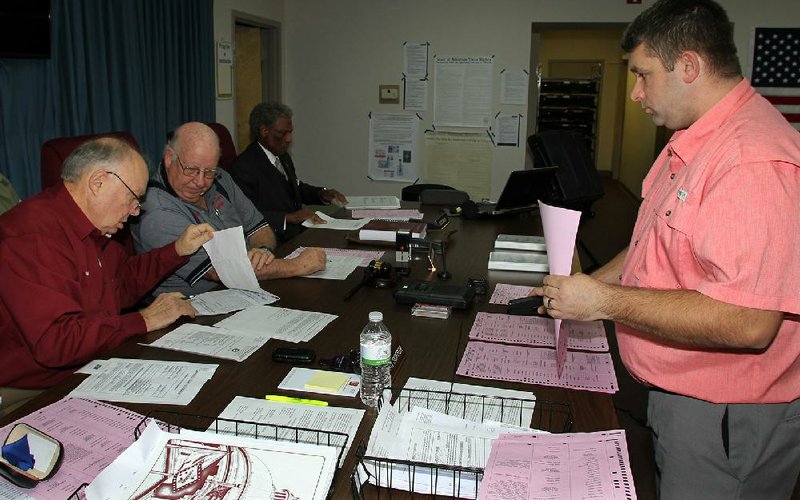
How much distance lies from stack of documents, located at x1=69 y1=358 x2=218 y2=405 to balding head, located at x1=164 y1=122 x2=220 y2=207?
103 cm

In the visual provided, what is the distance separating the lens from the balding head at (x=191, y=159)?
2492mm

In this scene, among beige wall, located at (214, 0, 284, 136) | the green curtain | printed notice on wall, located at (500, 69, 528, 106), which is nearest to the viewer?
the green curtain

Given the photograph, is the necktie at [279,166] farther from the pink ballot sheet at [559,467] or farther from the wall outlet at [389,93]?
the pink ballot sheet at [559,467]

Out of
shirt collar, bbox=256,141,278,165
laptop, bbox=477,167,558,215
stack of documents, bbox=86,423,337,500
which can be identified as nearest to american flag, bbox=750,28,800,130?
laptop, bbox=477,167,558,215

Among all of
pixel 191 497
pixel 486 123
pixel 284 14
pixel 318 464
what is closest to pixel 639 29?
pixel 318 464

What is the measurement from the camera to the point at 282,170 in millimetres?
4211

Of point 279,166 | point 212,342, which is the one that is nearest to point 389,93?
point 279,166

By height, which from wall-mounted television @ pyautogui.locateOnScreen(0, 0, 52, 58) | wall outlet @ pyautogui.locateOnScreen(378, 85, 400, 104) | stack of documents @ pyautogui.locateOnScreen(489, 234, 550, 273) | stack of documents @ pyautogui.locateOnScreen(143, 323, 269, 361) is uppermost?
wall-mounted television @ pyautogui.locateOnScreen(0, 0, 52, 58)

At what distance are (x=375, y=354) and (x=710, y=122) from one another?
855 mm

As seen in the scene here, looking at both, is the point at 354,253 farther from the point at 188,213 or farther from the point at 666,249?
the point at 666,249

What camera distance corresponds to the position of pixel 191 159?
2492mm

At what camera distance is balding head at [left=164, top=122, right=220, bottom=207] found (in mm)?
2492

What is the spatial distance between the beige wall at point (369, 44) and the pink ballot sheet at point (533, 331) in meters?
3.92

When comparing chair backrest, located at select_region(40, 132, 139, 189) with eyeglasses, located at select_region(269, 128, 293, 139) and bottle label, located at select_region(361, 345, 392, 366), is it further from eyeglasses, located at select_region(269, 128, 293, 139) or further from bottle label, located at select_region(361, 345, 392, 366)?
eyeglasses, located at select_region(269, 128, 293, 139)
